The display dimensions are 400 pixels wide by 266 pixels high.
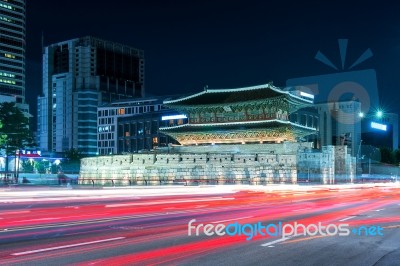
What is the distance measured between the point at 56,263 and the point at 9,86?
150 m

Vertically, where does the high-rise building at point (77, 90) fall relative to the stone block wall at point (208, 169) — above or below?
above

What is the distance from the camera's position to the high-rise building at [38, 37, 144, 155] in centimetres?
14588

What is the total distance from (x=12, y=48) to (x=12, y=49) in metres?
0.31

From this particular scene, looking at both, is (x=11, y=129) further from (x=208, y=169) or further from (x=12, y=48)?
(x=12, y=48)

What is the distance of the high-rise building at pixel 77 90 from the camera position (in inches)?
5743

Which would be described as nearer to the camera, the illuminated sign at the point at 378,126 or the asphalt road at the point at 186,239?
the asphalt road at the point at 186,239

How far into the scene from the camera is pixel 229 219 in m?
17.1

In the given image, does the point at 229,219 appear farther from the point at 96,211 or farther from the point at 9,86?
the point at 9,86

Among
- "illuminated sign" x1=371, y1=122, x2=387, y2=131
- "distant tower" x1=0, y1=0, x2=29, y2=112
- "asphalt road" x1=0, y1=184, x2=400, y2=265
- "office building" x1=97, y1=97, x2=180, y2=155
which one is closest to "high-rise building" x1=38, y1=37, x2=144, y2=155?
"distant tower" x1=0, y1=0, x2=29, y2=112

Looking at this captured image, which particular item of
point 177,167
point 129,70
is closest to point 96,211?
point 177,167

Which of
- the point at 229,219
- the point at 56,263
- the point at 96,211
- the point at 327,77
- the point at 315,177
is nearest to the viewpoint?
the point at 56,263

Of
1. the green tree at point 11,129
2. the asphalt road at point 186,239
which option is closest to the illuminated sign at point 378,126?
the green tree at point 11,129

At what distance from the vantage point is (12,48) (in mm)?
152375

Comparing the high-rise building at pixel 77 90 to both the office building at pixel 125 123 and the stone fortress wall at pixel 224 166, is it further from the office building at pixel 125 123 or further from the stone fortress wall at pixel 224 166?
A: the stone fortress wall at pixel 224 166
